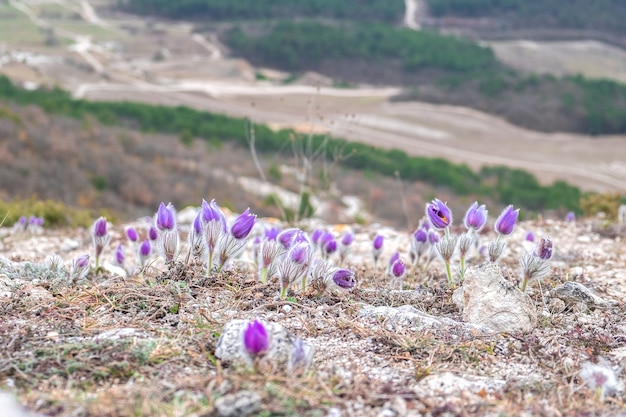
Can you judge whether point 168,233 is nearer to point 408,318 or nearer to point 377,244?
point 408,318

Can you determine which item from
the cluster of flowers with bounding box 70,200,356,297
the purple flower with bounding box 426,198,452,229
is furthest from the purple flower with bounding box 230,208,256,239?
the purple flower with bounding box 426,198,452,229

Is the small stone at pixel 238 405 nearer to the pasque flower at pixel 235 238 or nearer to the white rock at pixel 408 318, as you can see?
the white rock at pixel 408 318

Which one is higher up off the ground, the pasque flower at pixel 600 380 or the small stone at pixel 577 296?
the pasque flower at pixel 600 380

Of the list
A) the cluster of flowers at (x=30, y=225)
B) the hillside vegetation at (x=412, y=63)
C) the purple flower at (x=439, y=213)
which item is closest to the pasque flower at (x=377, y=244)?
the purple flower at (x=439, y=213)

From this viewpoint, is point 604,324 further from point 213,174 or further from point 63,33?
point 63,33

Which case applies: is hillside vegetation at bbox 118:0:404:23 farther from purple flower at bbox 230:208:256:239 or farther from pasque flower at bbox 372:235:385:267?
purple flower at bbox 230:208:256:239

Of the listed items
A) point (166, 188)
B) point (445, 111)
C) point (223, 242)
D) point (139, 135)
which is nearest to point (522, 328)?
point (223, 242)
